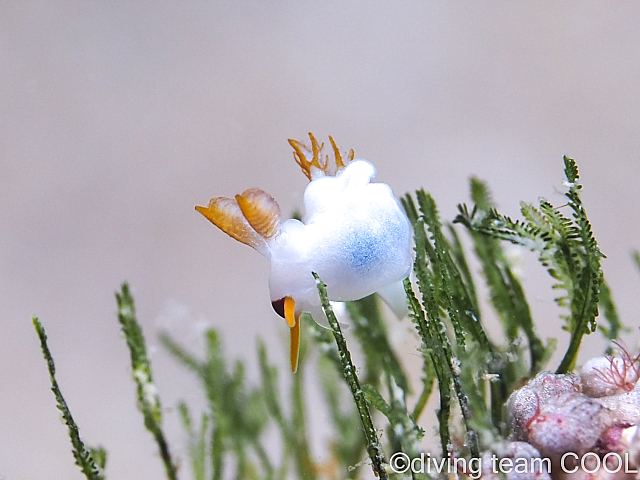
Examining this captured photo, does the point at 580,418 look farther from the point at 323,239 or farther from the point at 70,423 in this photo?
the point at 70,423

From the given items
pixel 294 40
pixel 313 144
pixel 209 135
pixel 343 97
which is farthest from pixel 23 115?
→ pixel 313 144

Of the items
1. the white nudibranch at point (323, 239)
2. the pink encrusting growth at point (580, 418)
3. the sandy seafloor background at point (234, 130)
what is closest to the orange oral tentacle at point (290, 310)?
the white nudibranch at point (323, 239)

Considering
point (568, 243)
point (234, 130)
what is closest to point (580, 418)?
point (568, 243)

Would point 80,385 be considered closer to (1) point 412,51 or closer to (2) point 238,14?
(2) point 238,14

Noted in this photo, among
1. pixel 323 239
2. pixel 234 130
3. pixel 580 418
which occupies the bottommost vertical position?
pixel 580 418

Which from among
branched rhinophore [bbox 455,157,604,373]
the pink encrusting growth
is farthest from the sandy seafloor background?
the pink encrusting growth

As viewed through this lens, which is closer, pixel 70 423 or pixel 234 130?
pixel 70 423

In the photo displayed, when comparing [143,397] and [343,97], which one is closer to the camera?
[143,397]
